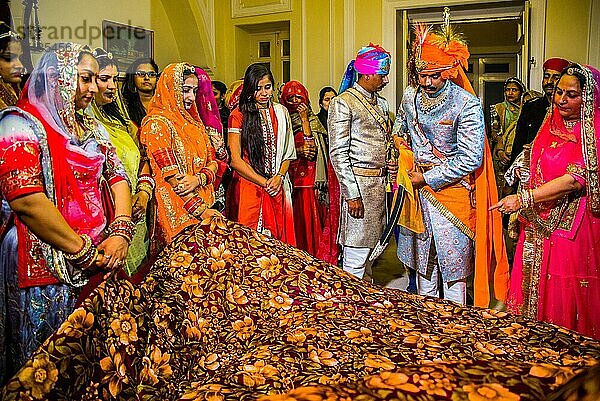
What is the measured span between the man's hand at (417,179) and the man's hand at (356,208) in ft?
1.40

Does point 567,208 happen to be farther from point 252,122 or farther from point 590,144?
point 252,122

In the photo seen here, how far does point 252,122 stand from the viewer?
391 cm

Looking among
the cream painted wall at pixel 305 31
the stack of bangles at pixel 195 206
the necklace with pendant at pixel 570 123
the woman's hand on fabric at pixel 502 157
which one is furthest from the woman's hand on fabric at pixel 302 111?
the necklace with pendant at pixel 570 123

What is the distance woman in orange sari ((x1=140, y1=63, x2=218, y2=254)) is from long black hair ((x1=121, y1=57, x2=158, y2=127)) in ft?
0.14

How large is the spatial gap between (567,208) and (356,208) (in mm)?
1252

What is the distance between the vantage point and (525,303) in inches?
127

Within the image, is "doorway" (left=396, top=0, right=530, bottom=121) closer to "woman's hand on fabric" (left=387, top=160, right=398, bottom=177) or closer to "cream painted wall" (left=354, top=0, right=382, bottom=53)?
"cream painted wall" (left=354, top=0, right=382, bottom=53)

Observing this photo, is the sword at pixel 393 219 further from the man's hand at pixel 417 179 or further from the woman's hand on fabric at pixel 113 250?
the woman's hand on fabric at pixel 113 250

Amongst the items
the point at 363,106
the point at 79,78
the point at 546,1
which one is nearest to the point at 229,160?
the point at 363,106

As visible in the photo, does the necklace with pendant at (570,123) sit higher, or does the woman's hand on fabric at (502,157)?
the necklace with pendant at (570,123)

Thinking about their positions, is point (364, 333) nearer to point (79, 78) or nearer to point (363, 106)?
point (79, 78)

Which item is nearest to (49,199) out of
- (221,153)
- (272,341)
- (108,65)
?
(108,65)

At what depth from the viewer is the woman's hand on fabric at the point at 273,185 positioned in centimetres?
395

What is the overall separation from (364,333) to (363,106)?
2163 mm
